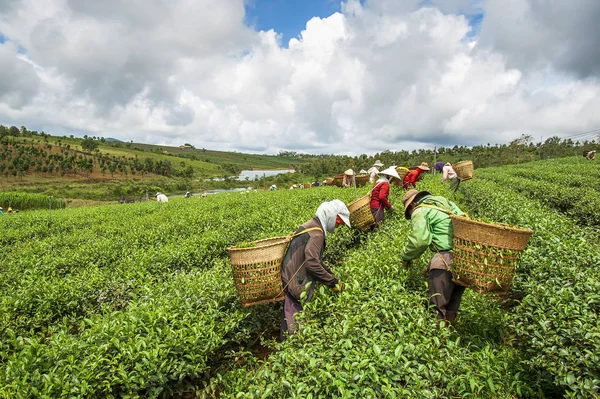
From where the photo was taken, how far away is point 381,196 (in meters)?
6.48

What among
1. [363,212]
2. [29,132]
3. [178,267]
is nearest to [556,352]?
[363,212]

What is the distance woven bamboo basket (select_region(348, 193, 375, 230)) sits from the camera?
19.4ft

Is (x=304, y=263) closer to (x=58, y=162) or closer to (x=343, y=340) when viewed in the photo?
(x=343, y=340)

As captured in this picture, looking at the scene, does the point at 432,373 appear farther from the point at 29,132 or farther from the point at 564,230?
the point at 29,132

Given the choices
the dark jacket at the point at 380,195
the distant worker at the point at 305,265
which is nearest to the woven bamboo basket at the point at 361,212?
the dark jacket at the point at 380,195

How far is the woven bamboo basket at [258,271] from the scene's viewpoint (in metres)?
3.34

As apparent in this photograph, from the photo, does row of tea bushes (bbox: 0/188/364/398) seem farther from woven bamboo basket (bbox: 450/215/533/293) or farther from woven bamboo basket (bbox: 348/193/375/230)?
→ woven bamboo basket (bbox: 450/215/533/293)

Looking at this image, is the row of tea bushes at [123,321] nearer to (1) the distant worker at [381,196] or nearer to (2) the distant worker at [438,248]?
(1) the distant worker at [381,196]

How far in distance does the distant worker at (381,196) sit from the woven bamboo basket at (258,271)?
335 cm

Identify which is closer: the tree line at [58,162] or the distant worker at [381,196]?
the distant worker at [381,196]

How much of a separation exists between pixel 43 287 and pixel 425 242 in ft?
17.9

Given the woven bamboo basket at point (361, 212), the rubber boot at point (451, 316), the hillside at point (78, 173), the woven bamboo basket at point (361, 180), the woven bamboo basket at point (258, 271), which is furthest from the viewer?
the hillside at point (78, 173)

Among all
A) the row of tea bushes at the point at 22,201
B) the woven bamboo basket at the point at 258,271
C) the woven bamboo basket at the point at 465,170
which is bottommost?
the row of tea bushes at the point at 22,201

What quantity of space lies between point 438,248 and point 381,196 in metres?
3.06
